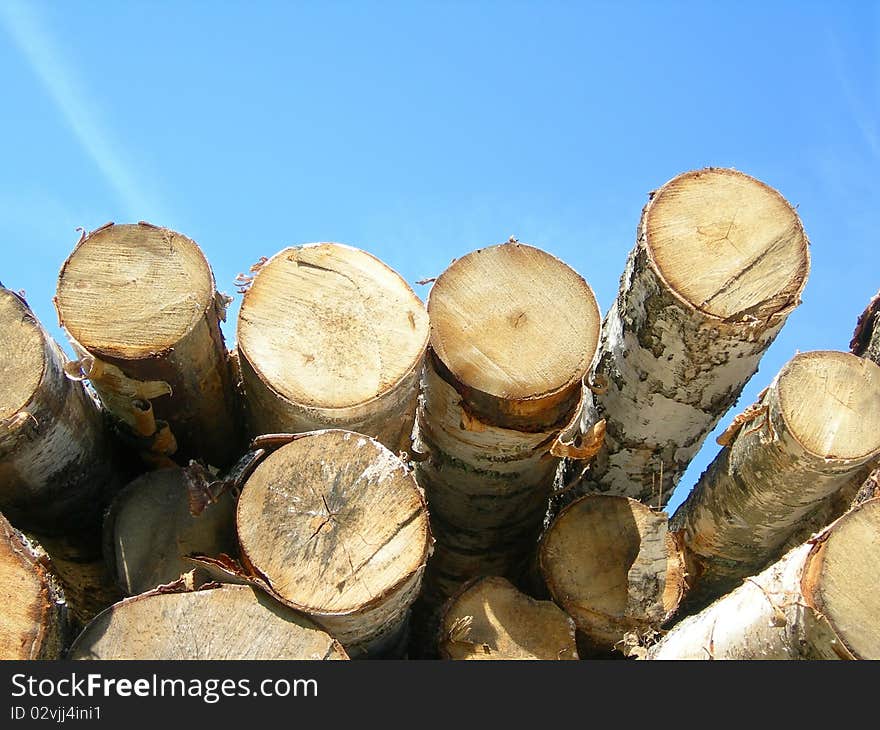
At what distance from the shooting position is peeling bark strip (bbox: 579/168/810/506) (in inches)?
113

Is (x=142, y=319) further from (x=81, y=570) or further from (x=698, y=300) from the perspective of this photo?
(x=698, y=300)

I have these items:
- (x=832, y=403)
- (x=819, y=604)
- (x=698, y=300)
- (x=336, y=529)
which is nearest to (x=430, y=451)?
(x=336, y=529)

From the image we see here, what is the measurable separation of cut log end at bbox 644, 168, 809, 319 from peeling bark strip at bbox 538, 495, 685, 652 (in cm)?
81

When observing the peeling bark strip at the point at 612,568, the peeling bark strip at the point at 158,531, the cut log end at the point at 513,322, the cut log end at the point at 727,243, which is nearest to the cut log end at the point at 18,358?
the peeling bark strip at the point at 158,531

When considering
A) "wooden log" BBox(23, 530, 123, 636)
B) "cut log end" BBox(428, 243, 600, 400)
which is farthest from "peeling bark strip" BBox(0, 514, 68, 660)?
"cut log end" BBox(428, 243, 600, 400)

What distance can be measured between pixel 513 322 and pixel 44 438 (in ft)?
4.60

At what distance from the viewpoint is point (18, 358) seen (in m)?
2.60

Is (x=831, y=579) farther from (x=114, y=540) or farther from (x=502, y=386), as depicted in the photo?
(x=114, y=540)

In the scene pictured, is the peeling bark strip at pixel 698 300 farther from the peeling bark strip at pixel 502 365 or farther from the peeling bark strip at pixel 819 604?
the peeling bark strip at pixel 819 604

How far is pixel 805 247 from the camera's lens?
2965mm

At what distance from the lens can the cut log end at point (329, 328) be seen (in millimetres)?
2672

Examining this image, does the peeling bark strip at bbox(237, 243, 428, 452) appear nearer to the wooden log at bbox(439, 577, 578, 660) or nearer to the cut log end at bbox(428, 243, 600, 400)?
the cut log end at bbox(428, 243, 600, 400)

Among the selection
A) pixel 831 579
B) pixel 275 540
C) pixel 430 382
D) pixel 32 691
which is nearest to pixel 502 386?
pixel 430 382

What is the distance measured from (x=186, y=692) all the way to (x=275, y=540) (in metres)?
0.41
